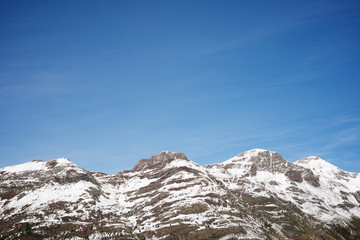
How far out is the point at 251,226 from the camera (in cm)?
18062

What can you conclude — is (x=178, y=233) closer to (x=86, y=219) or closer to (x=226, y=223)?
(x=226, y=223)

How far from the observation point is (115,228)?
180625 mm

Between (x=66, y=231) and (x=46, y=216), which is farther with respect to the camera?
(x=46, y=216)

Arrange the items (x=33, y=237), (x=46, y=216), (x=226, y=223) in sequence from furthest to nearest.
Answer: (x=46, y=216) < (x=226, y=223) < (x=33, y=237)

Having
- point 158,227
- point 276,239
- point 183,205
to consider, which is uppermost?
point 183,205

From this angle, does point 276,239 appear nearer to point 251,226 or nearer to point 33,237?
point 251,226

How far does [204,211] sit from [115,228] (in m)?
56.2

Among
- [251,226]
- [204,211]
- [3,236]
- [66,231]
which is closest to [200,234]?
[204,211]

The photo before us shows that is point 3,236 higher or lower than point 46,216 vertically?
lower

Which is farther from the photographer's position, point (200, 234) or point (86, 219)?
point (86, 219)

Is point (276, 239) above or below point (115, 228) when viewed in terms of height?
below

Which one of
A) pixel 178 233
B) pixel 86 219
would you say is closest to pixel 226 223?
pixel 178 233

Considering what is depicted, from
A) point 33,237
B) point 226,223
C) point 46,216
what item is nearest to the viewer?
point 33,237

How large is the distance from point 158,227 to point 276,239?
7904cm
